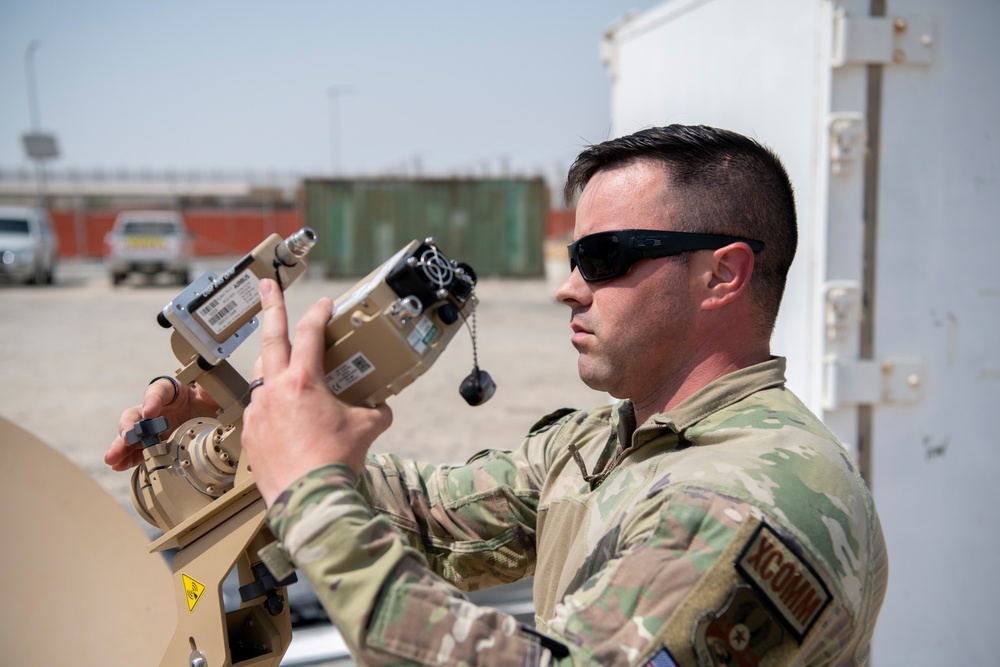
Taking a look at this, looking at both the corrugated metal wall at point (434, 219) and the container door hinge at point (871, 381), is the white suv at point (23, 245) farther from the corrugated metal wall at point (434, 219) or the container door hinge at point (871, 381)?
the container door hinge at point (871, 381)

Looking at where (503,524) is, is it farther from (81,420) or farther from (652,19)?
(81,420)

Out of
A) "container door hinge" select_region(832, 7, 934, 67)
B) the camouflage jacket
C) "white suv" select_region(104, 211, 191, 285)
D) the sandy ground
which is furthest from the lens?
"white suv" select_region(104, 211, 191, 285)

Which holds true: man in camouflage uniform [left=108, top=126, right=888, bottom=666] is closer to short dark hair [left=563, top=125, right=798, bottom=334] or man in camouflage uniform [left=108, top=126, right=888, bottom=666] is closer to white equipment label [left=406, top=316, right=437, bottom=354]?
short dark hair [left=563, top=125, right=798, bottom=334]

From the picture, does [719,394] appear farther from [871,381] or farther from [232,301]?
[871,381]

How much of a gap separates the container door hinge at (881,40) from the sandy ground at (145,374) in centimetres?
398

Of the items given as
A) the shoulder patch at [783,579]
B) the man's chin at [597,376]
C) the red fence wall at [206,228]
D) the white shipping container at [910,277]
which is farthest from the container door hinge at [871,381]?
the red fence wall at [206,228]

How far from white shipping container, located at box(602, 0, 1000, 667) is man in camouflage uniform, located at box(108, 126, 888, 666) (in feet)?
3.93

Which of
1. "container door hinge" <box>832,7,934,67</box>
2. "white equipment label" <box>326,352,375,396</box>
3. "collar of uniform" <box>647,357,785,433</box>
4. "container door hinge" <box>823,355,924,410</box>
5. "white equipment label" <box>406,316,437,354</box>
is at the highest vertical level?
"container door hinge" <box>832,7,934,67</box>

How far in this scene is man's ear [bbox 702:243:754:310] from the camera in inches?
69.3

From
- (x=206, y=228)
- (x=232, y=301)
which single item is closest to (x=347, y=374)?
(x=232, y=301)

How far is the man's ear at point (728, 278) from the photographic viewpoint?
1.76 m

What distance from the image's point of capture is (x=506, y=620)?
1.26 m

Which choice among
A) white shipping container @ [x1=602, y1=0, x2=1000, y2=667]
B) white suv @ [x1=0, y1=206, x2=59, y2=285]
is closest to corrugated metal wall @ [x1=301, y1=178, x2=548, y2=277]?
white suv @ [x1=0, y1=206, x2=59, y2=285]

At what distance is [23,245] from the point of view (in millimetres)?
18172
